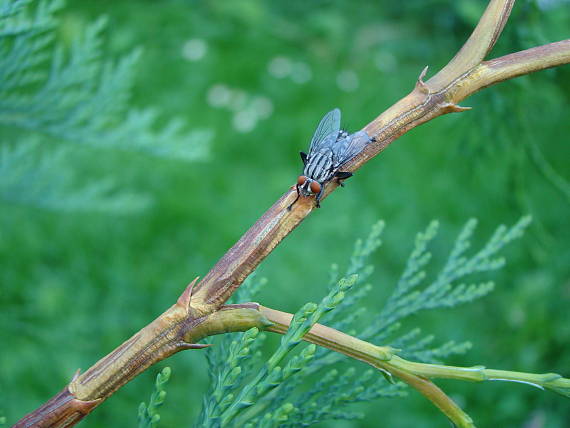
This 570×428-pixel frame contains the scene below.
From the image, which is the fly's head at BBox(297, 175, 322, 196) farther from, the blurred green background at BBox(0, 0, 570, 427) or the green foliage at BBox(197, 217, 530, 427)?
the blurred green background at BBox(0, 0, 570, 427)

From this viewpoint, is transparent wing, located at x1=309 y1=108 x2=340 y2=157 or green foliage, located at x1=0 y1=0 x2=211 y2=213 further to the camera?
green foliage, located at x1=0 y1=0 x2=211 y2=213

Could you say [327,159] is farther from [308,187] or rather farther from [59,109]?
[59,109]

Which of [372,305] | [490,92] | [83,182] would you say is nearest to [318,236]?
[372,305]

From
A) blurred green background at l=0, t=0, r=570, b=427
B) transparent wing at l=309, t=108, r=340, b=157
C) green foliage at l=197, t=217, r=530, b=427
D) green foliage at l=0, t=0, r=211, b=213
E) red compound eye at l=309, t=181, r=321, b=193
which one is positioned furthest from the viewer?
blurred green background at l=0, t=0, r=570, b=427

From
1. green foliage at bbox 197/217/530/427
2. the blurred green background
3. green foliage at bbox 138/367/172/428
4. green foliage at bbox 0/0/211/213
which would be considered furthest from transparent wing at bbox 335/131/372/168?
the blurred green background

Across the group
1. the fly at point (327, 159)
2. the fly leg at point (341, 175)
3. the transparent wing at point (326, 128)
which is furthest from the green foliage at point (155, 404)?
the transparent wing at point (326, 128)

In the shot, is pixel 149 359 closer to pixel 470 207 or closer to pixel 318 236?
pixel 318 236

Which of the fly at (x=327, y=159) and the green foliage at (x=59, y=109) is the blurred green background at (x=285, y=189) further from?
the fly at (x=327, y=159)
